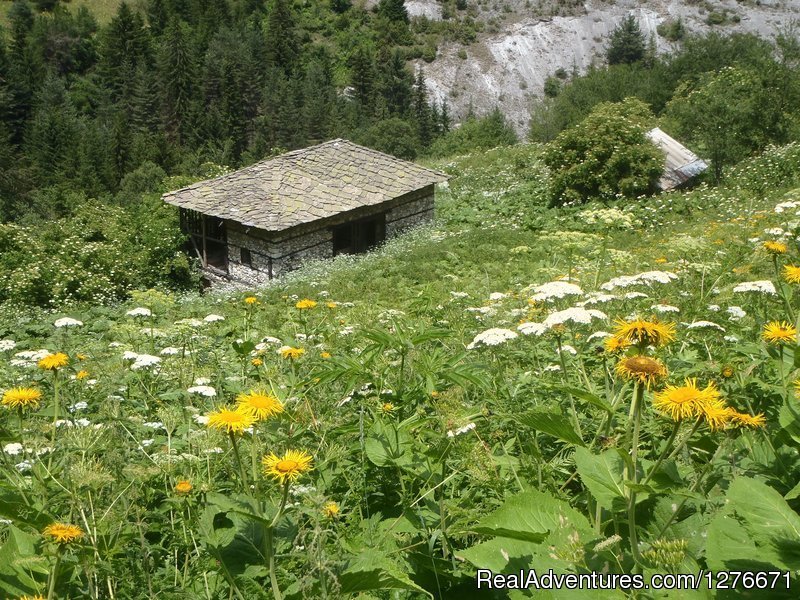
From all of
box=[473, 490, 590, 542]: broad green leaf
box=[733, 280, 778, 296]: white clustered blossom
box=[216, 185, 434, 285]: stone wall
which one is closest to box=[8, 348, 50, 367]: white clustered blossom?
box=[473, 490, 590, 542]: broad green leaf

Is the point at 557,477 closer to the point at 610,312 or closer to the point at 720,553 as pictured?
the point at 720,553

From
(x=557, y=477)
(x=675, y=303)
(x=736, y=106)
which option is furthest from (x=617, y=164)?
(x=557, y=477)

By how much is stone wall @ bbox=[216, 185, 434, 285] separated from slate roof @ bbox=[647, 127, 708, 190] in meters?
9.79

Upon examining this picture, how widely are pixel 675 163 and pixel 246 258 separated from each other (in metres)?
16.1

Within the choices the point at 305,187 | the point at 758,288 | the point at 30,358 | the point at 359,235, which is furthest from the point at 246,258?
the point at 758,288

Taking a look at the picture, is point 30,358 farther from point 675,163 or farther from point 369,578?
point 675,163

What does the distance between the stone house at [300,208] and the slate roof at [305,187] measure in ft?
0.10

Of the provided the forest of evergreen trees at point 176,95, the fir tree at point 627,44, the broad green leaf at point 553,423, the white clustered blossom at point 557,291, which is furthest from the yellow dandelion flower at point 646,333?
the fir tree at point 627,44

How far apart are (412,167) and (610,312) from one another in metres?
22.4

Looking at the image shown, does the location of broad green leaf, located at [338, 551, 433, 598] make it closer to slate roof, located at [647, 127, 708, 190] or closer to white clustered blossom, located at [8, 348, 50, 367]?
white clustered blossom, located at [8, 348, 50, 367]

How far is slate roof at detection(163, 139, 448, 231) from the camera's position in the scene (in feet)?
69.2

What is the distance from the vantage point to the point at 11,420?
4.04 m

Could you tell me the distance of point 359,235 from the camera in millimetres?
23797

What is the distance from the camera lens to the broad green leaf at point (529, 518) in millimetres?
1913
